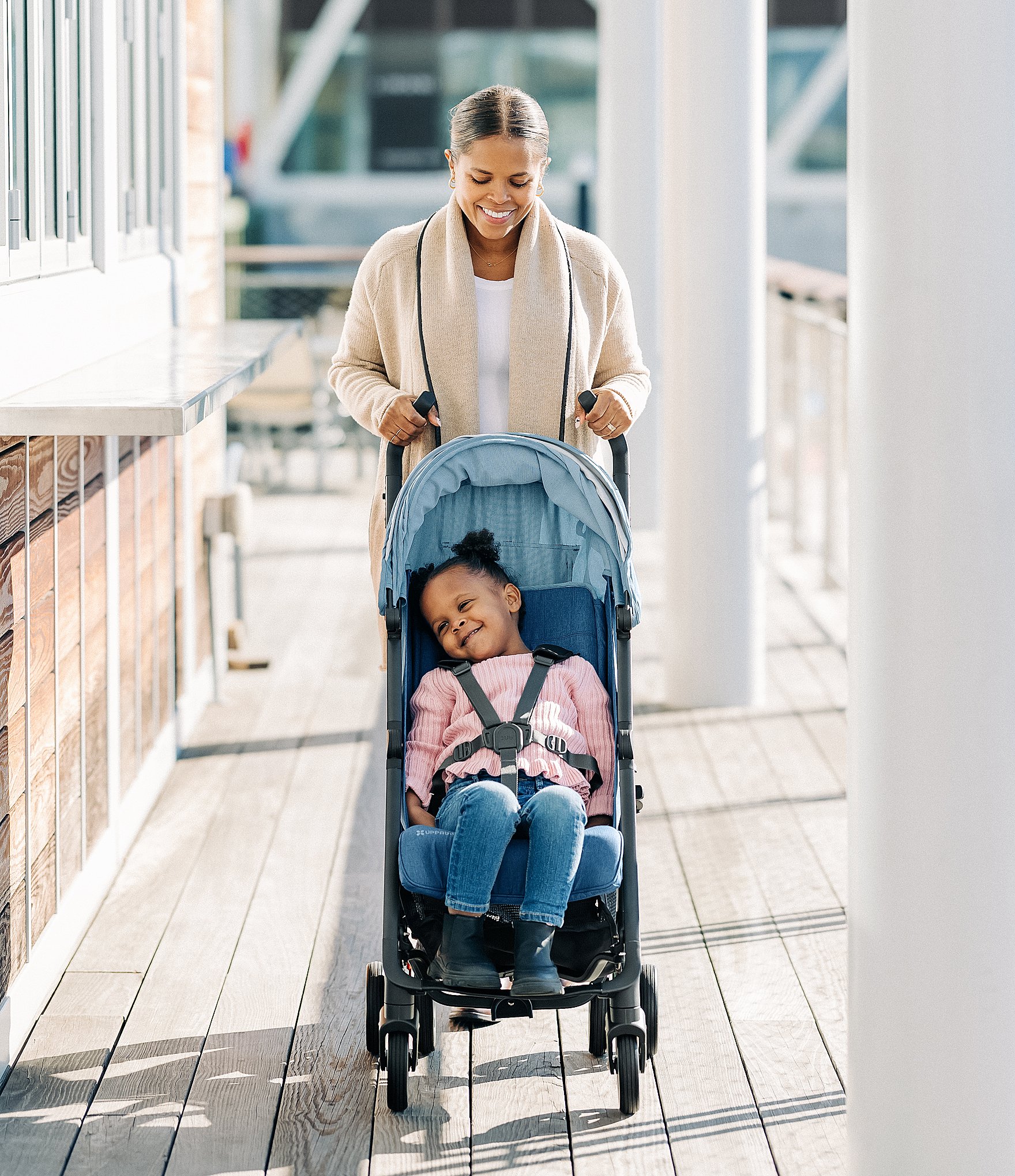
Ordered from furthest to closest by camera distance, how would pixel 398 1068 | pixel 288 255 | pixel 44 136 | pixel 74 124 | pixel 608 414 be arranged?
pixel 288 255 < pixel 74 124 < pixel 44 136 < pixel 608 414 < pixel 398 1068

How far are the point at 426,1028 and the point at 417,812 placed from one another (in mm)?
401

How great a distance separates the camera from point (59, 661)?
2.93 metres

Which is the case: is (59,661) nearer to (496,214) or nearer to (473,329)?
(473,329)

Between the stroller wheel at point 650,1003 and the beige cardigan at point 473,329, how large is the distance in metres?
0.94

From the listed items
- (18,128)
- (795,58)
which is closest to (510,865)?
(18,128)

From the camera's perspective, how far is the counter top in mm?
2404

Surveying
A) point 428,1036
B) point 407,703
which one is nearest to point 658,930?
point 428,1036

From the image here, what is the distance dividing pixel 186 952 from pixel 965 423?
6.27 ft

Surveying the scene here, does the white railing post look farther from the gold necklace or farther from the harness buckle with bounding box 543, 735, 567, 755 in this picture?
the harness buckle with bounding box 543, 735, 567, 755

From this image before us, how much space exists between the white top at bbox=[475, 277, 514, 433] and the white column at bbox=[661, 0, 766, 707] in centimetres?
185

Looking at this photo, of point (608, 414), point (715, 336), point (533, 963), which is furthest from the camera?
point (715, 336)

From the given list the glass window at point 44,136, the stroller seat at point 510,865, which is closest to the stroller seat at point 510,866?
the stroller seat at point 510,865

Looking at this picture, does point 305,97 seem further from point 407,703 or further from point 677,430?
point 407,703

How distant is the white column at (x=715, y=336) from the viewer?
4371mm
